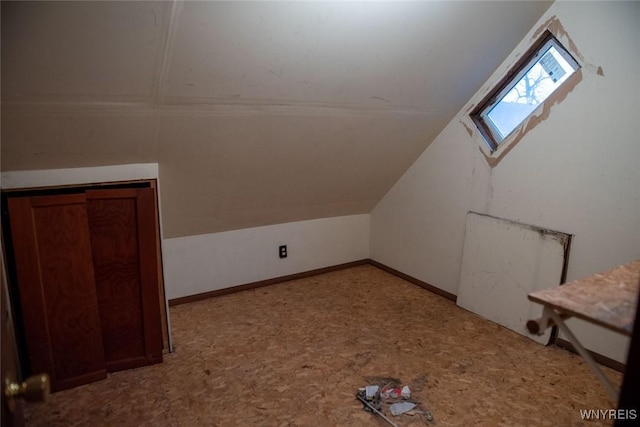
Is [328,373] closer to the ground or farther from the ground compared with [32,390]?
closer to the ground

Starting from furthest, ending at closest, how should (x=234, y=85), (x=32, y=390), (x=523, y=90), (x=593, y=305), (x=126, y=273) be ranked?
1. (x=523, y=90)
2. (x=126, y=273)
3. (x=234, y=85)
4. (x=593, y=305)
5. (x=32, y=390)

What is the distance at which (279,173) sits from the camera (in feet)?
9.27

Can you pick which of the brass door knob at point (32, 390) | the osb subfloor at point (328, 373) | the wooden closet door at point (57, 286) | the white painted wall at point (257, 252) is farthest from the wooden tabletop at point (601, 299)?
the white painted wall at point (257, 252)

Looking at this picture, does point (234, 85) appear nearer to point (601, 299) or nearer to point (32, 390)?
point (32, 390)

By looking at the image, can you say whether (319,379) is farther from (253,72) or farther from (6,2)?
(6,2)

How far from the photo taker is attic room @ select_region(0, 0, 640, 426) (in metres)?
1.72

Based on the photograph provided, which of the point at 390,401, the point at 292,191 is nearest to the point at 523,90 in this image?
the point at 292,191

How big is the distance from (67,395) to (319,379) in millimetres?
1322

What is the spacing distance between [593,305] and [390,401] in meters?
1.21

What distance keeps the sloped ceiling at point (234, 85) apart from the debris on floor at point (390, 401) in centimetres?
153

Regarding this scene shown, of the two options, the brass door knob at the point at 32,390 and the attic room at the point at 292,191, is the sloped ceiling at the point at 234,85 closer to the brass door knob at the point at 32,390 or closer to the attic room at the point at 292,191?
the attic room at the point at 292,191

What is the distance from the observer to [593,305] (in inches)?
44.3

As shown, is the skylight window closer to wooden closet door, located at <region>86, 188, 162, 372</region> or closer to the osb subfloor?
the osb subfloor

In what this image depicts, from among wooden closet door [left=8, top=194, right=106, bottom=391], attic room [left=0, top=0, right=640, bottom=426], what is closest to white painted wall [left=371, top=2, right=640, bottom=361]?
attic room [left=0, top=0, right=640, bottom=426]
